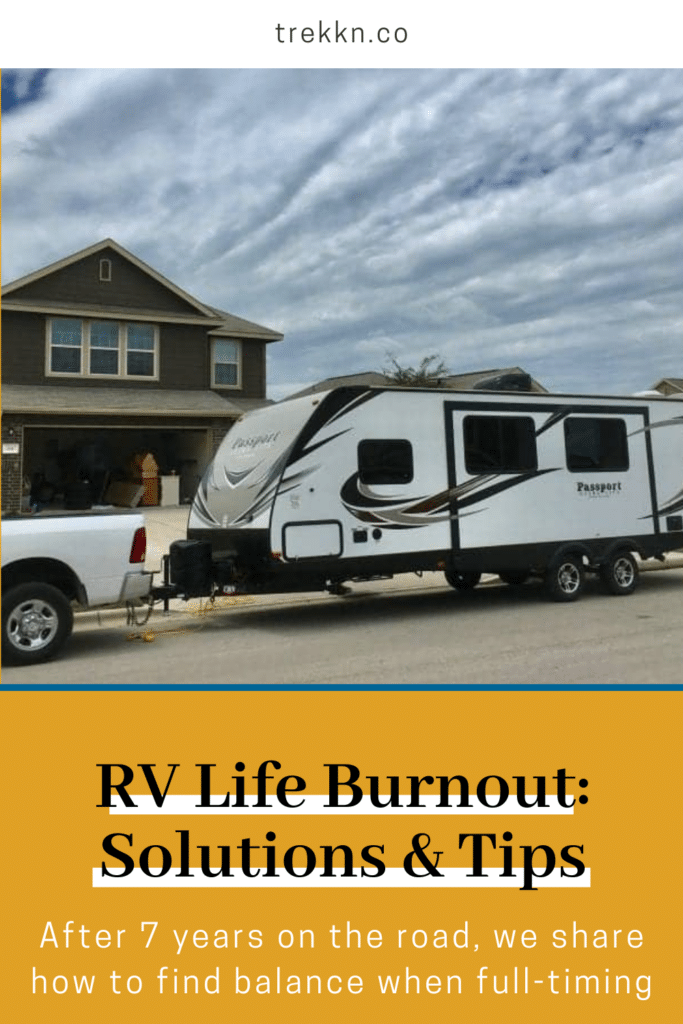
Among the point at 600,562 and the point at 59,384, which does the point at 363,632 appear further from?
the point at 59,384

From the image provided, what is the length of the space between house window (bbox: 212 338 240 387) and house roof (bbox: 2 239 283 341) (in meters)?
0.37

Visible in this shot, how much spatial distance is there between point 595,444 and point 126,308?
1605 centimetres

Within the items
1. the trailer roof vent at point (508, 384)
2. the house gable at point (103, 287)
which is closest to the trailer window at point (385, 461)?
the trailer roof vent at point (508, 384)

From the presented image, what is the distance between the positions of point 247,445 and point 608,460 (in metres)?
5.01

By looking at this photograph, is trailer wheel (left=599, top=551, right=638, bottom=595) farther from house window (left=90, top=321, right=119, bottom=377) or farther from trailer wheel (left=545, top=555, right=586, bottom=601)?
house window (left=90, top=321, right=119, bottom=377)

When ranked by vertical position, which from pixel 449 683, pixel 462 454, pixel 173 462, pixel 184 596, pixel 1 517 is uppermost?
pixel 173 462

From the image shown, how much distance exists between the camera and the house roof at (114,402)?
22.1 metres

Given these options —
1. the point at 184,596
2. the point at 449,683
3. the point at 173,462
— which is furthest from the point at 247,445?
the point at 173,462

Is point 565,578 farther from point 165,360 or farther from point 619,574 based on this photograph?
point 165,360

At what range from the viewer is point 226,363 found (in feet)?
89.7

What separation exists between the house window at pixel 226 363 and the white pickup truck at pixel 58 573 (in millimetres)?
19041

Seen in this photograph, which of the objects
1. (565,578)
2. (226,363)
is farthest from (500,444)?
(226,363)

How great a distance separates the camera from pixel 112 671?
7691 mm

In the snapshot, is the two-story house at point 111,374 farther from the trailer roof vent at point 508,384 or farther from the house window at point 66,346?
the trailer roof vent at point 508,384
